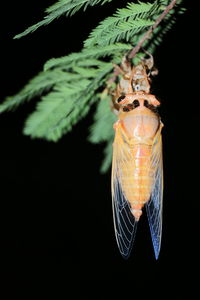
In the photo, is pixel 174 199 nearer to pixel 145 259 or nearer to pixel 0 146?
pixel 145 259

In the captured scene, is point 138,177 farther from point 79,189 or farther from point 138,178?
point 79,189

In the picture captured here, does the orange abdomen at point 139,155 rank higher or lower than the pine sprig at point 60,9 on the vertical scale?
lower

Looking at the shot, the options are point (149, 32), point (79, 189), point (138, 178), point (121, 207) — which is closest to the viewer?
point (149, 32)

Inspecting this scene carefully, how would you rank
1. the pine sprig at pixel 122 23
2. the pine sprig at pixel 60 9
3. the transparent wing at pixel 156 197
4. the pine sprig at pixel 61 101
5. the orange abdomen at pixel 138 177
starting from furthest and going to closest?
the transparent wing at pixel 156 197 → the orange abdomen at pixel 138 177 → the pine sprig at pixel 61 101 → the pine sprig at pixel 122 23 → the pine sprig at pixel 60 9

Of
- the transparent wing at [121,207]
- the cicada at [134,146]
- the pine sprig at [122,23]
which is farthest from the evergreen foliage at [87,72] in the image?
the transparent wing at [121,207]

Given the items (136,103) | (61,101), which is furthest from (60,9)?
(136,103)

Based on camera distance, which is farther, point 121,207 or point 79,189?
point 79,189

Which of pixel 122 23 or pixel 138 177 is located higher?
pixel 122 23

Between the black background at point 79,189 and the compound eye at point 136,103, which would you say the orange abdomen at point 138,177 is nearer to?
the compound eye at point 136,103
